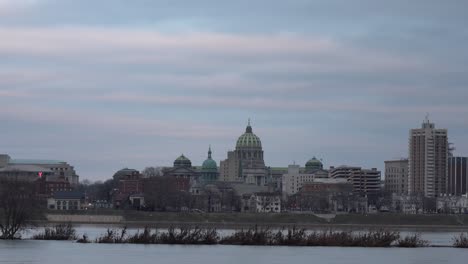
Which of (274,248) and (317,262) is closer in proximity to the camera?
(317,262)

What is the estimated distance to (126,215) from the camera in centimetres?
19838

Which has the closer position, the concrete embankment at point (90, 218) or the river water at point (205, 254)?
the river water at point (205, 254)

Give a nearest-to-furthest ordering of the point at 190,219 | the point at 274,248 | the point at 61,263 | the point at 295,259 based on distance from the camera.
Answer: the point at 61,263 < the point at 295,259 < the point at 274,248 < the point at 190,219

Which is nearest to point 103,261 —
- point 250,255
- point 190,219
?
point 250,255

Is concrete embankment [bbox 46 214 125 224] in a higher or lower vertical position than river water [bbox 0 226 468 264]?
higher

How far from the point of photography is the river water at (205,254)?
259 feet

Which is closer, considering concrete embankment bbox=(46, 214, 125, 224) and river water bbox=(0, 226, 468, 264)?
river water bbox=(0, 226, 468, 264)

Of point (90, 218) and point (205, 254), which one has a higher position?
point (90, 218)

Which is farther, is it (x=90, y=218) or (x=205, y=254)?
(x=90, y=218)

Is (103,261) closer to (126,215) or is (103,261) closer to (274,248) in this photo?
(274,248)

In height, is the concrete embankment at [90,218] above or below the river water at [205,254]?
above

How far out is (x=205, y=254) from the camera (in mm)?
84688

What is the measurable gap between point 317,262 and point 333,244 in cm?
1920

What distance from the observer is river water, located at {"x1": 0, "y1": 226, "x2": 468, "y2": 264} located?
78.9 meters
